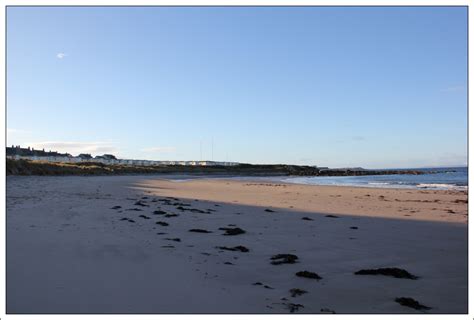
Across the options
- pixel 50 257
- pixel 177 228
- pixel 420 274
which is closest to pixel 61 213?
pixel 177 228

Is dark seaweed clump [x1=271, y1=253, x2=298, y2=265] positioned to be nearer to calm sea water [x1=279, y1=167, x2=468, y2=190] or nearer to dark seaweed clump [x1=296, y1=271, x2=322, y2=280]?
dark seaweed clump [x1=296, y1=271, x2=322, y2=280]

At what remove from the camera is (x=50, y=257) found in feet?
10.4

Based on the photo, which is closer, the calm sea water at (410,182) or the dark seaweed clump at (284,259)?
the dark seaweed clump at (284,259)

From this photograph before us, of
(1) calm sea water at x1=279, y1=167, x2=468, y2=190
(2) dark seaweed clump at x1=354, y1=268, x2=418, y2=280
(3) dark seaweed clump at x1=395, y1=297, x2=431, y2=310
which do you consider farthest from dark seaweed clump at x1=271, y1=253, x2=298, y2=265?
(1) calm sea water at x1=279, y1=167, x2=468, y2=190

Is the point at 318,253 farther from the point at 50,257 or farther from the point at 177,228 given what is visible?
the point at 50,257

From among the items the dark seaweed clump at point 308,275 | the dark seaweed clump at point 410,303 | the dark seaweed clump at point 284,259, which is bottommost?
the dark seaweed clump at point 410,303

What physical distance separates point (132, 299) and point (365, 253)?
2.92m

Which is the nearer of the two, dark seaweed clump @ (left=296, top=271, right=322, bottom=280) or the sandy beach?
the sandy beach

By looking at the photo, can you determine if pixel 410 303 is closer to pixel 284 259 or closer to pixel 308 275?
pixel 308 275

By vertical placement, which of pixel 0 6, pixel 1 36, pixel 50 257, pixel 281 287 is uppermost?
pixel 0 6

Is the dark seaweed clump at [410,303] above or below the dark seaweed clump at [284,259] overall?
below

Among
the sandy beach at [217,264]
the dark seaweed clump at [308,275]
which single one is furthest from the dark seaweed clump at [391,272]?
the dark seaweed clump at [308,275]

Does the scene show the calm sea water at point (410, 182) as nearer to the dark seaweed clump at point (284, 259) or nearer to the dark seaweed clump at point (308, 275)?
the dark seaweed clump at point (284, 259)

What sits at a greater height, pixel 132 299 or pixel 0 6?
pixel 0 6
